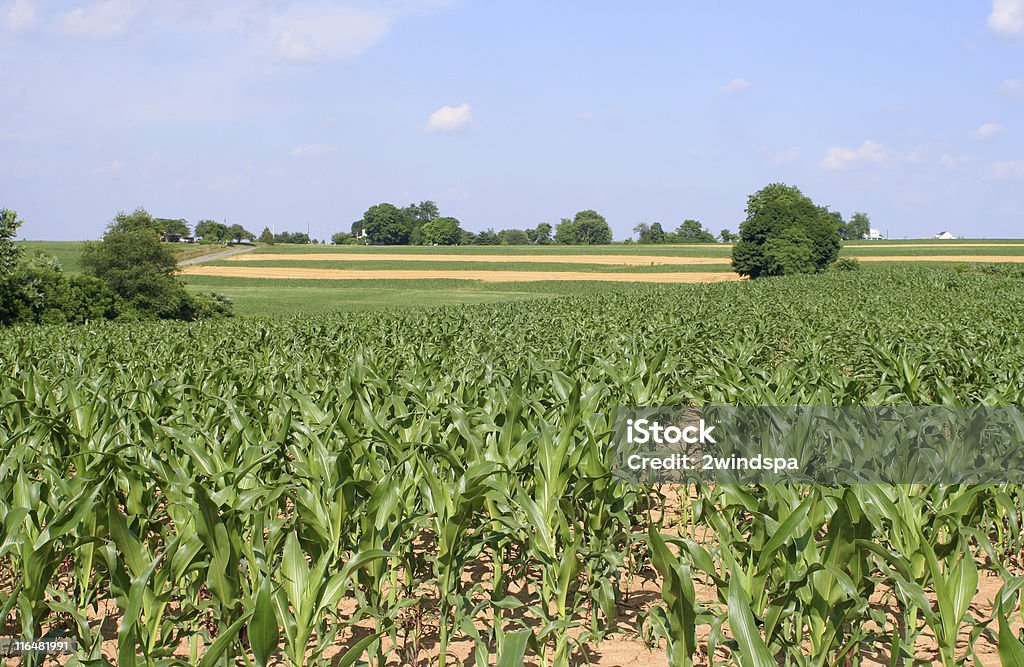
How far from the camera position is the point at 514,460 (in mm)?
5047

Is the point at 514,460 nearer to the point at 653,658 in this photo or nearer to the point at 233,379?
the point at 653,658

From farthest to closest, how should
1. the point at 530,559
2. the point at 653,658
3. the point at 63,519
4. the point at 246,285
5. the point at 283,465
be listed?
the point at 246,285 → the point at 283,465 → the point at 530,559 → the point at 653,658 → the point at 63,519

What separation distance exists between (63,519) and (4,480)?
1.10m

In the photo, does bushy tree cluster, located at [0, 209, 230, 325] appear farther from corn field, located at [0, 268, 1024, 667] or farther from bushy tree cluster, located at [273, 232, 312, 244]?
bushy tree cluster, located at [273, 232, 312, 244]

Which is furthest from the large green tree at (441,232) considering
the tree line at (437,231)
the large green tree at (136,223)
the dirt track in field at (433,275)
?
the large green tree at (136,223)

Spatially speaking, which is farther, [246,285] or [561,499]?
[246,285]

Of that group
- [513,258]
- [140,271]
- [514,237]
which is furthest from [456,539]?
[514,237]

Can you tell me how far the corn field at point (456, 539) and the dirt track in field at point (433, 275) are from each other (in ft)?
244

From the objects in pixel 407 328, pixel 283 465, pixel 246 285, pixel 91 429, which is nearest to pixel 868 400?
pixel 283 465

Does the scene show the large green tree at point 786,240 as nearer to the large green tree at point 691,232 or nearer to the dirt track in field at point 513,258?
the dirt track in field at point 513,258

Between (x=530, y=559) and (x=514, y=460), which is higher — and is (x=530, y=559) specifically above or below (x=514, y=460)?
below

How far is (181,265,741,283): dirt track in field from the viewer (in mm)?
82812

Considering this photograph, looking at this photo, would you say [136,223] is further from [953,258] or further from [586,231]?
[586,231]

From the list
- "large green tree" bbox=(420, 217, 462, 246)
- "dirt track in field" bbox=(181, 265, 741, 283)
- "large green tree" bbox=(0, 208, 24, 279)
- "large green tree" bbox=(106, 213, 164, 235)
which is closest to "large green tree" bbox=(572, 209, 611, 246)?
"large green tree" bbox=(420, 217, 462, 246)
